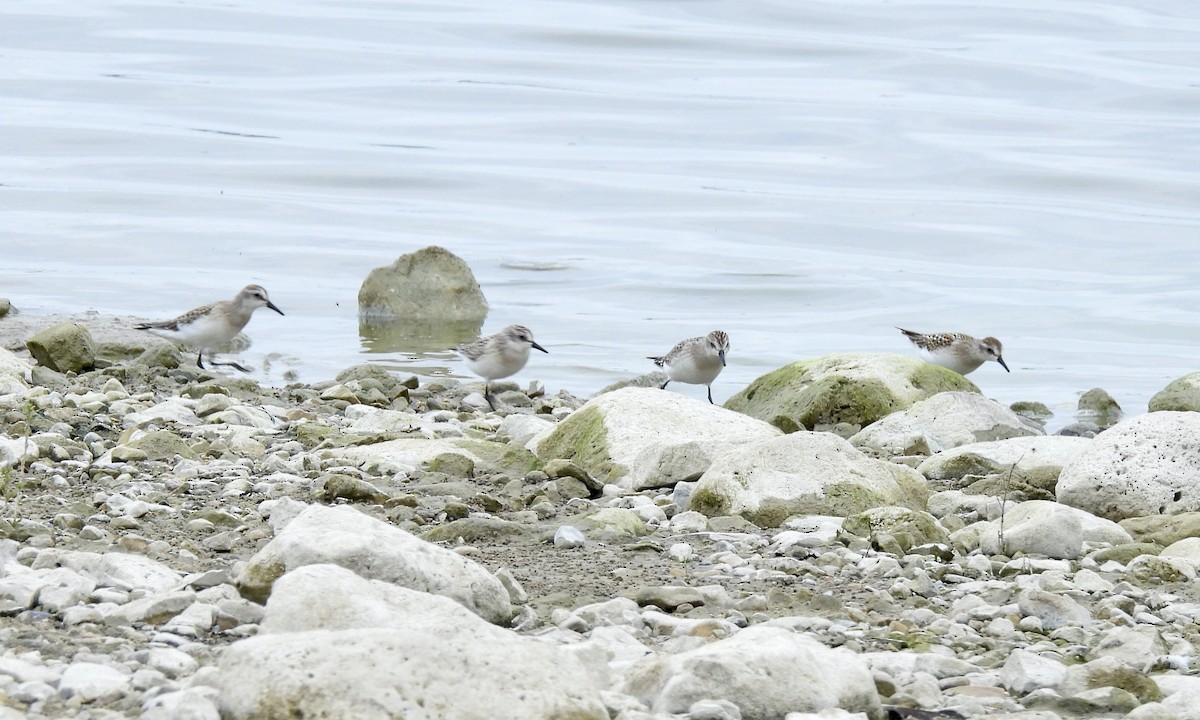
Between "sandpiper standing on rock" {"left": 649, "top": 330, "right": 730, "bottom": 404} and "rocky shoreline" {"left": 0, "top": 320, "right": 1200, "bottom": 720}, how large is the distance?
118 inches

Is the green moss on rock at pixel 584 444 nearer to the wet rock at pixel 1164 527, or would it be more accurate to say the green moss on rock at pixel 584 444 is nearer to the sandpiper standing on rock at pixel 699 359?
the wet rock at pixel 1164 527

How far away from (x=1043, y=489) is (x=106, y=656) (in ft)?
17.7

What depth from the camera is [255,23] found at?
153ft

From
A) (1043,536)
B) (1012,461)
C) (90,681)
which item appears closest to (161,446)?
(90,681)

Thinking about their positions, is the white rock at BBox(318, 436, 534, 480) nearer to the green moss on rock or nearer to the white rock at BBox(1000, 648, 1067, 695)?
the green moss on rock

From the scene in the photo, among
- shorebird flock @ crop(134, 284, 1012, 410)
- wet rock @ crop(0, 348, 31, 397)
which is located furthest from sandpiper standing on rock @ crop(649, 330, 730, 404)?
wet rock @ crop(0, 348, 31, 397)

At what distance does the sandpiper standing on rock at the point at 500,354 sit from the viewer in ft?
44.2

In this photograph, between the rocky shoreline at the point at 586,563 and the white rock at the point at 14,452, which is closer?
the rocky shoreline at the point at 586,563

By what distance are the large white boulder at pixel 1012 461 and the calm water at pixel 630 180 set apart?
16.4ft

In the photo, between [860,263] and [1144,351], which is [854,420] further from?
[860,263]

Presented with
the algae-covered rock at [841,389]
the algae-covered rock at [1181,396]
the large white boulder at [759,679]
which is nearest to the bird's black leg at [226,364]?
the algae-covered rock at [841,389]

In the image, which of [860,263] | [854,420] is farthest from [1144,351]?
[854,420]

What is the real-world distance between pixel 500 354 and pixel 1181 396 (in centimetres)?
508

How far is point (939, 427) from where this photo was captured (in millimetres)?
10766
